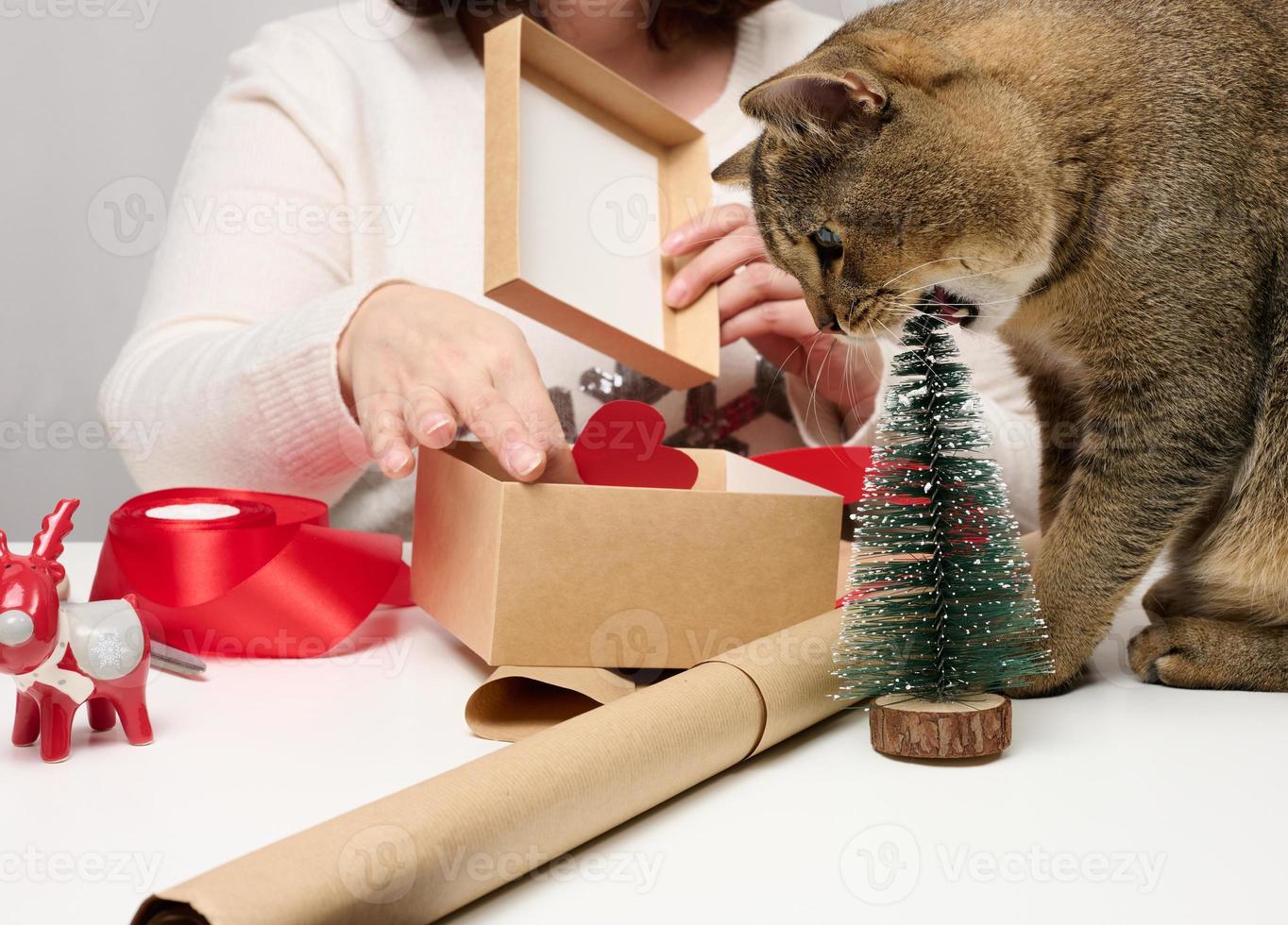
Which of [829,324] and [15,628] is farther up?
[829,324]

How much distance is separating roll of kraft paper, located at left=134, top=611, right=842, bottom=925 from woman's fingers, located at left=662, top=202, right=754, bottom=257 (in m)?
0.46

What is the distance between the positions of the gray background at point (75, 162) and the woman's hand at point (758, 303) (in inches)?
32.8

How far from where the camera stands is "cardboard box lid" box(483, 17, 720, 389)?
853 mm

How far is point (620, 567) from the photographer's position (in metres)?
0.71

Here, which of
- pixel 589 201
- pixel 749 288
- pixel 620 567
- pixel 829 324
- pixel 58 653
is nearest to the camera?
pixel 58 653

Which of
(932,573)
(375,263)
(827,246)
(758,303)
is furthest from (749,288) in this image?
(375,263)

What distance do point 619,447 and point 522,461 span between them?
135 mm

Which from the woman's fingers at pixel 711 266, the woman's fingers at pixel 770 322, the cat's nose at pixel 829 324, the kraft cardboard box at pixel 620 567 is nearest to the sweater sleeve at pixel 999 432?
the woman's fingers at pixel 770 322

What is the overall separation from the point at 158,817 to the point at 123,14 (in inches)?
64.6

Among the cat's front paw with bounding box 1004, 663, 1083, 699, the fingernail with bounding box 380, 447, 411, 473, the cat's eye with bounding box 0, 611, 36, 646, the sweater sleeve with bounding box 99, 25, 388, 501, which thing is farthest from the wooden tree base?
the sweater sleeve with bounding box 99, 25, 388, 501

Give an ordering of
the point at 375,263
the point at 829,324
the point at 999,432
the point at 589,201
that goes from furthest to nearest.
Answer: the point at 375,263
the point at 999,432
the point at 589,201
the point at 829,324

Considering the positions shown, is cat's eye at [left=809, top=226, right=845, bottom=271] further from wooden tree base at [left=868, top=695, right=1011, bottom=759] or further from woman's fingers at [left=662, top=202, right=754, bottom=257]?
wooden tree base at [left=868, top=695, right=1011, bottom=759]

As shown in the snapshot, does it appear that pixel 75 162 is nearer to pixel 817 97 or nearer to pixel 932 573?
pixel 817 97

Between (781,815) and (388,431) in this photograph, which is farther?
(388,431)
